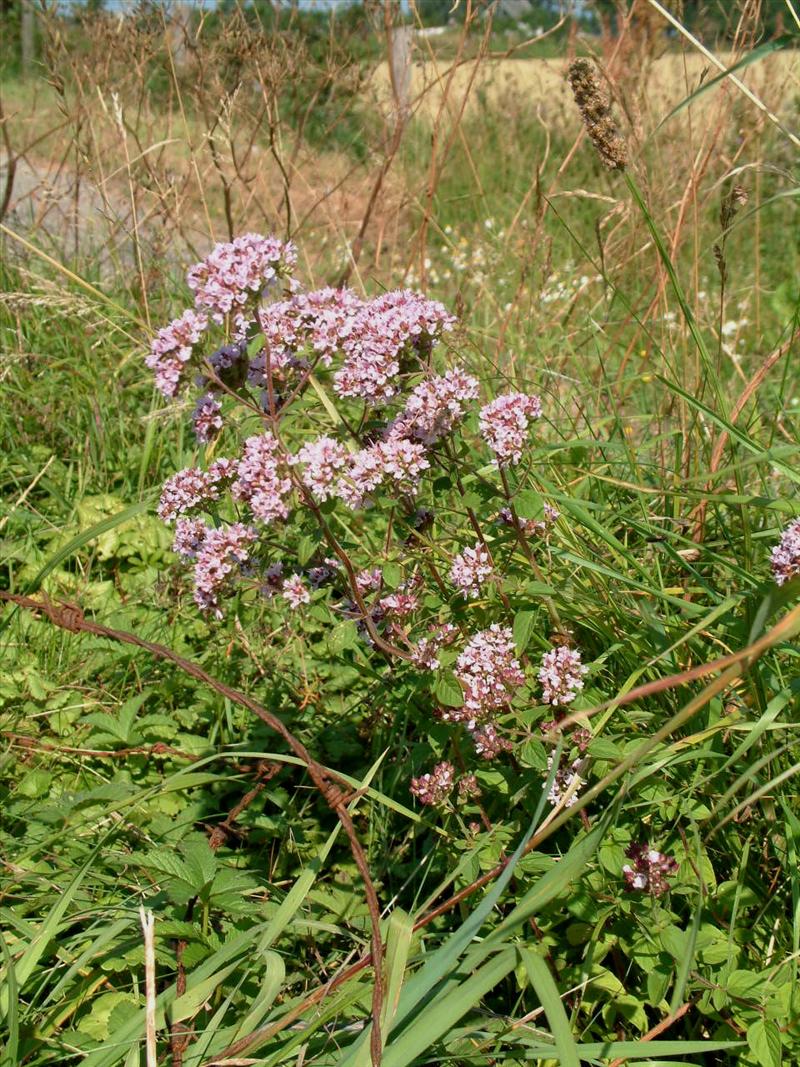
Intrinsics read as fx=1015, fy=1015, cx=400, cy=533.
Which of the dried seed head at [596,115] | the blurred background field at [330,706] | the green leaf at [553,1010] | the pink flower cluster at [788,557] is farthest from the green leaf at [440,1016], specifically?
the dried seed head at [596,115]

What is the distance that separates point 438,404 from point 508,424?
12cm

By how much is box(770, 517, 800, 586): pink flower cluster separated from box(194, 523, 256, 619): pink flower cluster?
85cm

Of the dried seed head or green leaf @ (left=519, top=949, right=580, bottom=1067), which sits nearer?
green leaf @ (left=519, top=949, right=580, bottom=1067)

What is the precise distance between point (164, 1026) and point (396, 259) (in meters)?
4.39

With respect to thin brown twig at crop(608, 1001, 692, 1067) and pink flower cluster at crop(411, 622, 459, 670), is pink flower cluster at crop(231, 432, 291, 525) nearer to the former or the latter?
pink flower cluster at crop(411, 622, 459, 670)

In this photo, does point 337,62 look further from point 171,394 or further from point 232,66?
point 171,394

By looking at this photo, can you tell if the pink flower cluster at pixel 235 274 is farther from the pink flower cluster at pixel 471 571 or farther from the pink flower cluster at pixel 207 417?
the pink flower cluster at pixel 471 571

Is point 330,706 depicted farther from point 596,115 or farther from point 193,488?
point 596,115

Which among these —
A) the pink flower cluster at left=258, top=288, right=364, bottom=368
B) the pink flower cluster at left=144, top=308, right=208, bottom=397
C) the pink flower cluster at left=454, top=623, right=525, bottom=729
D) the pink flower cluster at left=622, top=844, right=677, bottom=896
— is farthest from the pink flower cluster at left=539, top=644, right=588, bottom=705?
the pink flower cluster at left=144, top=308, right=208, bottom=397

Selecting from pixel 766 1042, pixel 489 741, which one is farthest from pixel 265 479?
pixel 766 1042

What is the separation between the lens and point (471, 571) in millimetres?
1696

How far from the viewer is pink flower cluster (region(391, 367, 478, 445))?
1.60 meters

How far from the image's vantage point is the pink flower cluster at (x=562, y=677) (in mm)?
1660

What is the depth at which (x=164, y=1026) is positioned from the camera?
158cm
